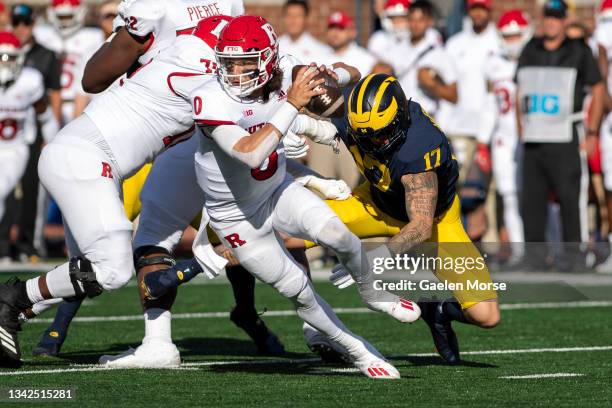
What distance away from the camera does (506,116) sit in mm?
12570

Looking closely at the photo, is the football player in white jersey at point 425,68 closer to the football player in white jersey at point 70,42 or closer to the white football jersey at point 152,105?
the football player in white jersey at point 70,42

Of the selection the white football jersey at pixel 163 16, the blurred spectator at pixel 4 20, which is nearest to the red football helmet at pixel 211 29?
the white football jersey at pixel 163 16

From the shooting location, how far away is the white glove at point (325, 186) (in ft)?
22.7

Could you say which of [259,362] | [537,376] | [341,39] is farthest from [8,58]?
[537,376]

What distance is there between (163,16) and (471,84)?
6.15 meters

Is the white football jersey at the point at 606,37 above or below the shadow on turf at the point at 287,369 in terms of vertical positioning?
below

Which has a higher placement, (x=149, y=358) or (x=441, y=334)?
(x=149, y=358)

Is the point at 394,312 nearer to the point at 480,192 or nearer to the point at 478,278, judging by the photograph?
the point at 478,278

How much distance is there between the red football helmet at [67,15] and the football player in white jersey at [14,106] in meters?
0.83

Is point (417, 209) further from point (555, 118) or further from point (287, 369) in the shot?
point (555, 118)

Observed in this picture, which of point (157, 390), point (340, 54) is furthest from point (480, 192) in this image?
point (157, 390)

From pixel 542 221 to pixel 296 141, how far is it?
560 cm

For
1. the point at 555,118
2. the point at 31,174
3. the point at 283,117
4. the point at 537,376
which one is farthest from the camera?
the point at 31,174

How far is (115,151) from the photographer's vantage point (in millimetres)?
6766
